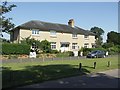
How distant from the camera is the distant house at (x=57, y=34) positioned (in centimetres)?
5562

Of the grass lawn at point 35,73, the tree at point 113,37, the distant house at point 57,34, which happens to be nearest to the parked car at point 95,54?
the distant house at point 57,34

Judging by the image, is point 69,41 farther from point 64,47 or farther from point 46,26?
point 46,26

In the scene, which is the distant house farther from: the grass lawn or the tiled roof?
the grass lawn

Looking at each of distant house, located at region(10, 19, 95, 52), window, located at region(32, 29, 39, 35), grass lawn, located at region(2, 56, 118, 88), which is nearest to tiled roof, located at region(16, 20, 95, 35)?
distant house, located at region(10, 19, 95, 52)

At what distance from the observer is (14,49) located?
45156 mm

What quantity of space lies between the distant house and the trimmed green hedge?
7964 millimetres

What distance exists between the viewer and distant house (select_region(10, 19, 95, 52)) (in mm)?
55625

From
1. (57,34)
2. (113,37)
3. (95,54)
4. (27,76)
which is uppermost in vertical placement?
(113,37)

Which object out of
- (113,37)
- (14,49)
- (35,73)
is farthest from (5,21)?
(113,37)

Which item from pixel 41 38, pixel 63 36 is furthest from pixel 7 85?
pixel 63 36

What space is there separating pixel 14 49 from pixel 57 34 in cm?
1812

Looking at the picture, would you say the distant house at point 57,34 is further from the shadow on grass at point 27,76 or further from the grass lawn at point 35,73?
the shadow on grass at point 27,76

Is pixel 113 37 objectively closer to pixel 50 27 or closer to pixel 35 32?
pixel 50 27

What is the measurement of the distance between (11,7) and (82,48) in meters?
26.7
